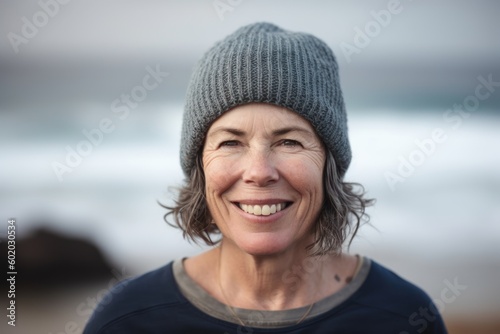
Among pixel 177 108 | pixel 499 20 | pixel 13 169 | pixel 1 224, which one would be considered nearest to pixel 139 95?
pixel 177 108

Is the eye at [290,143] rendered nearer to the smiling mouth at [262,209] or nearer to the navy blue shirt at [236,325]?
the smiling mouth at [262,209]

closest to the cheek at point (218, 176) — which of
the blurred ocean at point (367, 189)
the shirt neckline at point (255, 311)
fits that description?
the shirt neckline at point (255, 311)

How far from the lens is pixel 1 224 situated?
7.79 meters

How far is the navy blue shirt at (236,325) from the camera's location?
8.18ft

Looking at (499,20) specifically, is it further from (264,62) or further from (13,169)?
(264,62)

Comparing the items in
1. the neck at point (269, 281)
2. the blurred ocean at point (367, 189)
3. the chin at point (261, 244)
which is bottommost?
the blurred ocean at point (367, 189)

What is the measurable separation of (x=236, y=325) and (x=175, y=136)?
9.19 meters

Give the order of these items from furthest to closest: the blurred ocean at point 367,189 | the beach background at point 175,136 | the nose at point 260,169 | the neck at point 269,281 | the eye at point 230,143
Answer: the blurred ocean at point 367,189, the beach background at point 175,136, the neck at point 269,281, the eye at point 230,143, the nose at point 260,169

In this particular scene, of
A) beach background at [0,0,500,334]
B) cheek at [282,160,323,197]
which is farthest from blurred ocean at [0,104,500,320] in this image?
cheek at [282,160,323,197]

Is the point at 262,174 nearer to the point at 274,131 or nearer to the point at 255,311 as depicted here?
the point at 274,131

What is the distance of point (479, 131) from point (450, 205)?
180 cm

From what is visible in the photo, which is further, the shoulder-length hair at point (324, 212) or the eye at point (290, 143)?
the shoulder-length hair at point (324, 212)

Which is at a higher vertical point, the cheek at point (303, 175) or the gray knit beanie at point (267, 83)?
the gray knit beanie at point (267, 83)

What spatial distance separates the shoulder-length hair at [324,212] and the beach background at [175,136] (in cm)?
365
